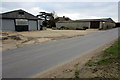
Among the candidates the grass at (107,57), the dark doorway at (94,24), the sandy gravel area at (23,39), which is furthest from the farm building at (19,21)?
the grass at (107,57)

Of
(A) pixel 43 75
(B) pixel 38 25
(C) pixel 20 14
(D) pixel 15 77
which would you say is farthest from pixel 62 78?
(B) pixel 38 25

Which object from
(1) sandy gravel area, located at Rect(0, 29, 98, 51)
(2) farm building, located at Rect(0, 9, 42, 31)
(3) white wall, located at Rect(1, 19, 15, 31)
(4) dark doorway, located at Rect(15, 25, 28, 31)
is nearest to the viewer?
(1) sandy gravel area, located at Rect(0, 29, 98, 51)

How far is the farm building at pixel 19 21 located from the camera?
3597 centimetres

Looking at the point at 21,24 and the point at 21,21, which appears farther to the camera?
the point at 21,24

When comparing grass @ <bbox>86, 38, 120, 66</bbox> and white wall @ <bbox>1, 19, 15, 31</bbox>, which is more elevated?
white wall @ <bbox>1, 19, 15, 31</bbox>

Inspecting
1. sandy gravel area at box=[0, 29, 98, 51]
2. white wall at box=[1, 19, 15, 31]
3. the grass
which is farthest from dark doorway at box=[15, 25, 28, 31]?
the grass

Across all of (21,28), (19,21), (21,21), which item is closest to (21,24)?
(21,21)

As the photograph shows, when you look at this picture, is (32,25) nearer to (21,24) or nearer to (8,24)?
(21,24)

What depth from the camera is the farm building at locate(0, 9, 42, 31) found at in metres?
36.0

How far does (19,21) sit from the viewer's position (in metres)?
38.8

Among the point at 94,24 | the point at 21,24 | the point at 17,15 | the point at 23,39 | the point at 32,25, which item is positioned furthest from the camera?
the point at 94,24

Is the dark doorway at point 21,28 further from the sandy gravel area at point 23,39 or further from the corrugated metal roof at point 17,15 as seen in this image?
the sandy gravel area at point 23,39

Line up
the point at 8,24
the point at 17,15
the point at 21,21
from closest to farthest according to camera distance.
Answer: the point at 8,24 < the point at 17,15 < the point at 21,21

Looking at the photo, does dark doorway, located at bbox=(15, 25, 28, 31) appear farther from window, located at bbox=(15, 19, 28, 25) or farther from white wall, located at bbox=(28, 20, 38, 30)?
white wall, located at bbox=(28, 20, 38, 30)
